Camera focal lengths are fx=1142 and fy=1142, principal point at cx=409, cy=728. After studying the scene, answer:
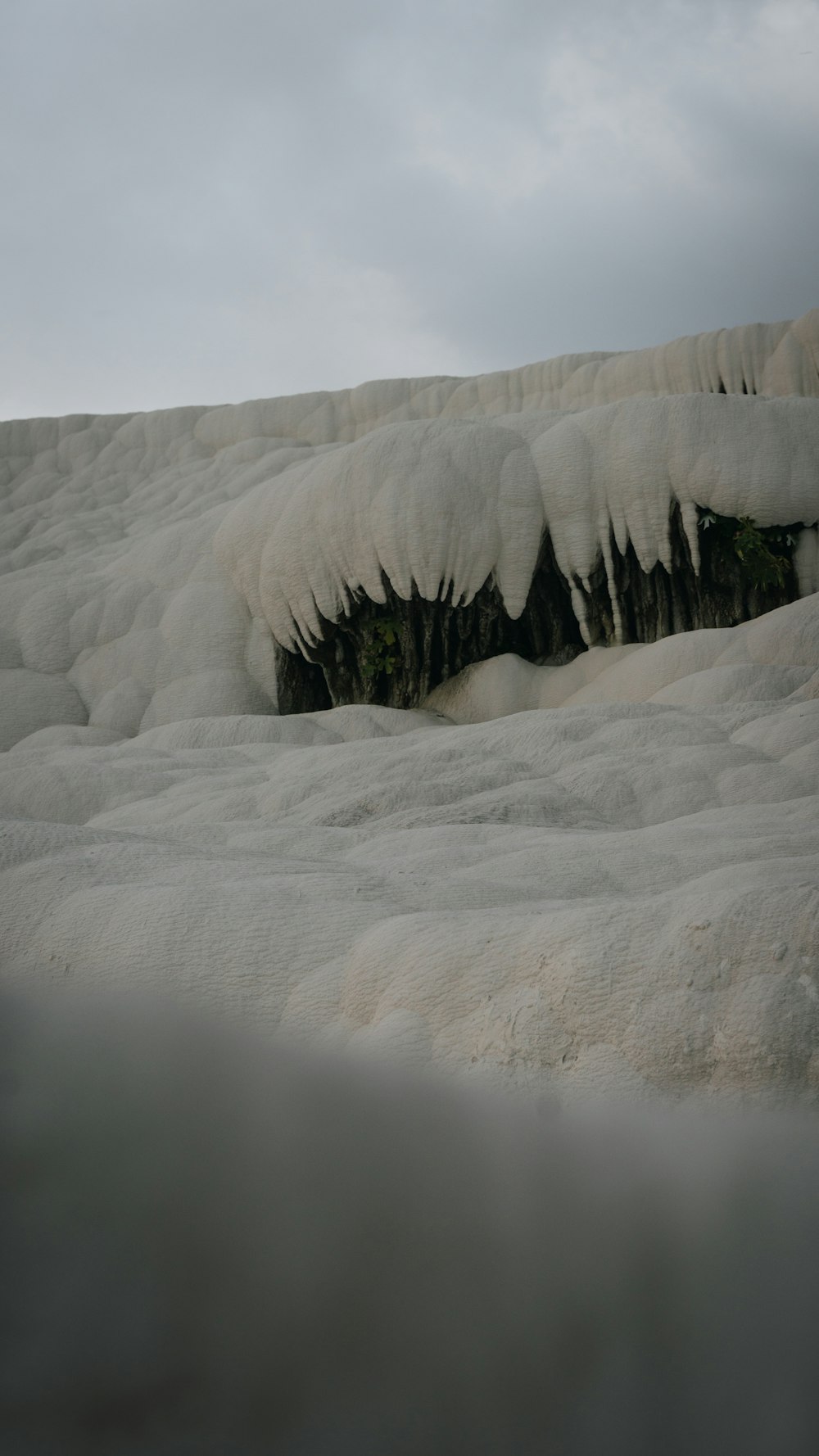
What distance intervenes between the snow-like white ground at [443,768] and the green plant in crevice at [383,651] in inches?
15.6

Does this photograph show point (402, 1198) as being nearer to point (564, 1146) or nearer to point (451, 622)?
point (564, 1146)

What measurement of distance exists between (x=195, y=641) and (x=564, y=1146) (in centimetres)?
807

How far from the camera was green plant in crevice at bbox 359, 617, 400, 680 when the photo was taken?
8.74 metres

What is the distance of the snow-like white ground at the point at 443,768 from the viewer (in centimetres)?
203

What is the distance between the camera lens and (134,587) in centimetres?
1018

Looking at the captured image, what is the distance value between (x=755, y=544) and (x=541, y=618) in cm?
171

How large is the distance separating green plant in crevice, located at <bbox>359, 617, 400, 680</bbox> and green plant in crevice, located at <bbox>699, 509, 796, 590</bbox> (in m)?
2.40

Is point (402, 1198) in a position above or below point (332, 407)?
below

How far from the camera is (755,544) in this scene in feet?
26.4

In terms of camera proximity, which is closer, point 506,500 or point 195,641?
point 506,500

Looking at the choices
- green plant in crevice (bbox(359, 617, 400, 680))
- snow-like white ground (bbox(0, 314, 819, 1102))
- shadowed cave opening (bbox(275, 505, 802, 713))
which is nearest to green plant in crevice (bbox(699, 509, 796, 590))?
shadowed cave opening (bbox(275, 505, 802, 713))

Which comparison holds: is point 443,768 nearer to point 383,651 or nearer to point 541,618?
point 383,651

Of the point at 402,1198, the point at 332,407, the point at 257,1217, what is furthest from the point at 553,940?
the point at 332,407

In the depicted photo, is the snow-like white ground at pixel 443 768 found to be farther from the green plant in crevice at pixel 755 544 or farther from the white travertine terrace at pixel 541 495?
the green plant in crevice at pixel 755 544
